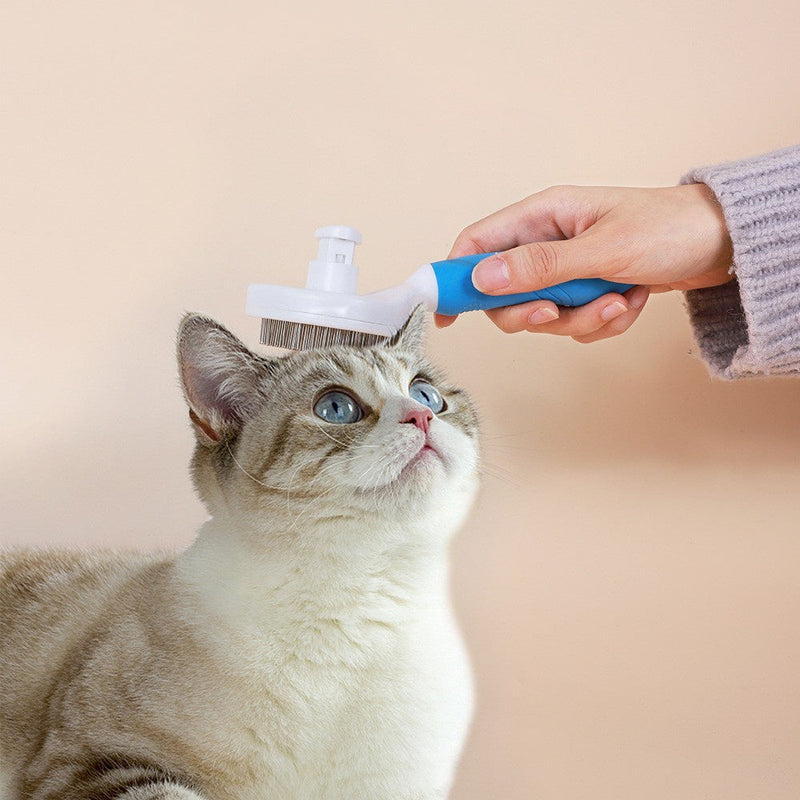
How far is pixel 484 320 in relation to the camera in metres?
1.94

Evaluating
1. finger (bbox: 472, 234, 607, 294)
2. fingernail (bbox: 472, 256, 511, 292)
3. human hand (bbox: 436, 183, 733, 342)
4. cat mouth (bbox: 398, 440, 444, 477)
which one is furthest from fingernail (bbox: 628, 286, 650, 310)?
cat mouth (bbox: 398, 440, 444, 477)

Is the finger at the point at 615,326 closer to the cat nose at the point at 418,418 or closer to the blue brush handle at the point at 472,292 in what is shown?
the blue brush handle at the point at 472,292

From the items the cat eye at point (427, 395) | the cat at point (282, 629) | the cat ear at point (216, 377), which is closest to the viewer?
the cat at point (282, 629)

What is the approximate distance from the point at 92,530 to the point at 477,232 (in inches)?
34.0

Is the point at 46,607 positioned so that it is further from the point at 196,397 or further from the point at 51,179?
the point at 51,179

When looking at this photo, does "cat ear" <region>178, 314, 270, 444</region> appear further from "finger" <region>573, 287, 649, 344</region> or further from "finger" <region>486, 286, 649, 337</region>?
"finger" <region>573, 287, 649, 344</region>

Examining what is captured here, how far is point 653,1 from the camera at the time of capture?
6.59ft

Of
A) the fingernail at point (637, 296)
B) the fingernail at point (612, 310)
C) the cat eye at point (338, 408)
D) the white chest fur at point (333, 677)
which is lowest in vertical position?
the white chest fur at point (333, 677)

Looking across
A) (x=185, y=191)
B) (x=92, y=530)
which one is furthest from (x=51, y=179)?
(x=92, y=530)

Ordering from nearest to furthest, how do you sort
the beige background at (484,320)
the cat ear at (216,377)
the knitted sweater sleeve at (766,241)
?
the cat ear at (216,377) < the knitted sweater sleeve at (766,241) < the beige background at (484,320)

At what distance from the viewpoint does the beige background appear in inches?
68.9

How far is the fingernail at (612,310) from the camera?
1481 millimetres

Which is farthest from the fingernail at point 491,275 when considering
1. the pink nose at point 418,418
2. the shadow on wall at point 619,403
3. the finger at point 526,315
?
the shadow on wall at point 619,403

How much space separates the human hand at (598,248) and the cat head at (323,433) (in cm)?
19
